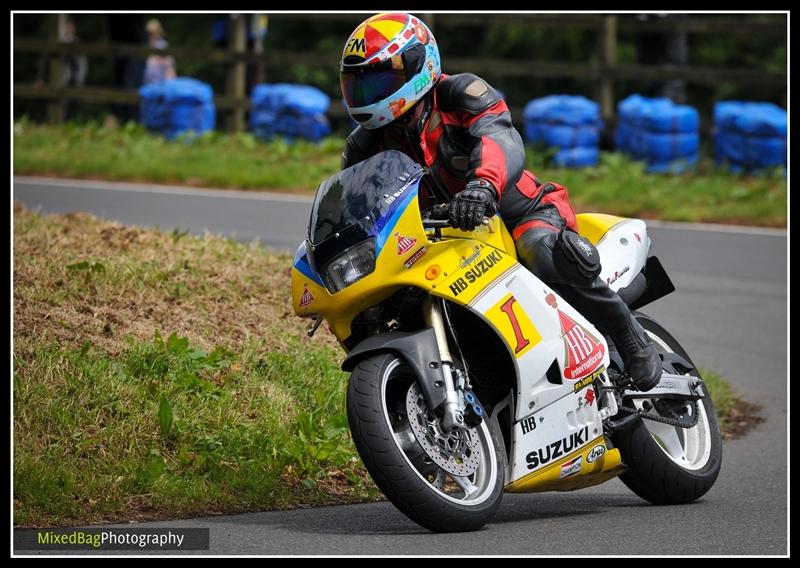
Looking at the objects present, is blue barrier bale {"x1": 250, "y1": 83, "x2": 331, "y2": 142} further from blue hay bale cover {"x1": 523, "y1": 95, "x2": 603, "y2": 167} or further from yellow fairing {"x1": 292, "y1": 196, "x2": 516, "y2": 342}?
yellow fairing {"x1": 292, "y1": 196, "x2": 516, "y2": 342}

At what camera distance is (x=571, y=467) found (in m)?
5.91

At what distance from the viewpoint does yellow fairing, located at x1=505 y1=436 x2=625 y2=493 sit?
5770 millimetres

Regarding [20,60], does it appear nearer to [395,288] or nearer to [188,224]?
[188,224]

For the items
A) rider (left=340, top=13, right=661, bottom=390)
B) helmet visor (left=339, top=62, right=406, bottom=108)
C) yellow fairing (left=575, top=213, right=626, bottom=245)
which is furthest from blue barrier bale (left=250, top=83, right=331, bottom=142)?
helmet visor (left=339, top=62, right=406, bottom=108)

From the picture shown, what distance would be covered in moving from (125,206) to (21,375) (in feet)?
27.1

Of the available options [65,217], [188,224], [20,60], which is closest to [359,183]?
[65,217]

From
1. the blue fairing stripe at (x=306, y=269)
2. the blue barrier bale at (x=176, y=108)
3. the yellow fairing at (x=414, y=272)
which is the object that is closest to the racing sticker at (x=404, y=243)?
the yellow fairing at (x=414, y=272)

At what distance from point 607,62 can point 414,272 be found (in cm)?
1520

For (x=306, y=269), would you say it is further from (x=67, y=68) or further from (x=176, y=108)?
(x=67, y=68)

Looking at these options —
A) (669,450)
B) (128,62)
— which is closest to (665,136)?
(128,62)

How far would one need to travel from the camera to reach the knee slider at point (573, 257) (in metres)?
5.83

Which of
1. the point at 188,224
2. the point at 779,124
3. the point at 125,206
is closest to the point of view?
the point at 188,224

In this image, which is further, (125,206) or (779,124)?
(779,124)

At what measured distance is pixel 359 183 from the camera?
18.3ft
